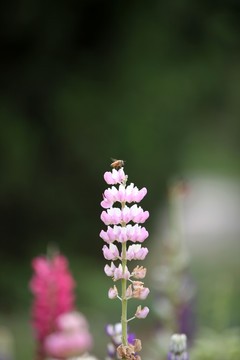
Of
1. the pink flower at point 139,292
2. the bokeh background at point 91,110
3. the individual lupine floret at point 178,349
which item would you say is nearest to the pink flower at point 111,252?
the pink flower at point 139,292

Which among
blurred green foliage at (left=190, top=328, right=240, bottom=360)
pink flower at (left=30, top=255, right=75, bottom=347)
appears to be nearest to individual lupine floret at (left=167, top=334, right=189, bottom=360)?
blurred green foliage at (left=190, top=328, right=240, bottom=360)

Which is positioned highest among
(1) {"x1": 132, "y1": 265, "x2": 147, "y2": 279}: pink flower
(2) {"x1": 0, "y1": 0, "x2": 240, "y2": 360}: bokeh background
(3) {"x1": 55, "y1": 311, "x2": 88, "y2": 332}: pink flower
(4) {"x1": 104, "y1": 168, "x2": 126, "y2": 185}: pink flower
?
(2) {"x1": 0, "y1": 0, "x2": 240, "y2": 360}: bokeh background

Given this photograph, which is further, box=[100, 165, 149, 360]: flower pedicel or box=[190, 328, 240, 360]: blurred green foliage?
box=[190, 328, 240, 360]: blurred green foliage

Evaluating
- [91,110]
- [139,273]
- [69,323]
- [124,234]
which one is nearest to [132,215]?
[124,234]

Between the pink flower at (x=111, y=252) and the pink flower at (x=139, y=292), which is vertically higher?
the pink flower at (x=111, y=252)

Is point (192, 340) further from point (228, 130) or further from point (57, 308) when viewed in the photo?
point (228, 130)

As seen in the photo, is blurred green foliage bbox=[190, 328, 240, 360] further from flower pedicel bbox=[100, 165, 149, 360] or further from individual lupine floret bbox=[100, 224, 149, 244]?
individual lupine floret bbox=[100, 224, 149, 244]

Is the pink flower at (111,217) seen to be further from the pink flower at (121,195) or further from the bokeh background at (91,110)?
the bokeh background at (91,110)
